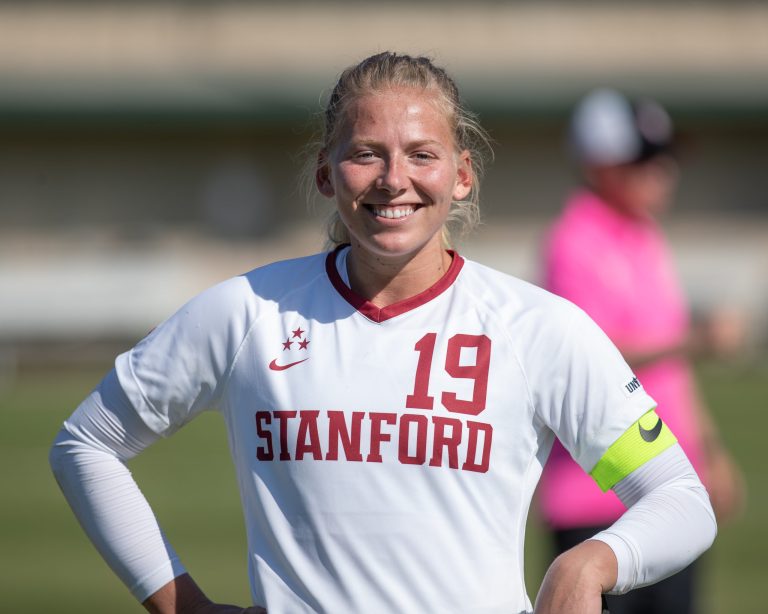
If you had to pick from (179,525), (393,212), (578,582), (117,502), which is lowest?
(179,525)

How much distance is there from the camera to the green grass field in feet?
25.9

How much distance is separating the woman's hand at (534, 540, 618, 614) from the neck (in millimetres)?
681

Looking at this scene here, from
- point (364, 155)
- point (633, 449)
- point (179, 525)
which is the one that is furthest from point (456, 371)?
point (179, 525)

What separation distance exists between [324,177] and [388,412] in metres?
0.59

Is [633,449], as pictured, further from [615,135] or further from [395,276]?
[615,135]

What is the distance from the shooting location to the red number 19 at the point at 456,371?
2754 mm

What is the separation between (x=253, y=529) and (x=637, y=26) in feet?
88.4

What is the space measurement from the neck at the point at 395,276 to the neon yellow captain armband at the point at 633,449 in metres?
0.52

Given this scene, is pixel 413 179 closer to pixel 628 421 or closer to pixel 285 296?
pixel 285 296

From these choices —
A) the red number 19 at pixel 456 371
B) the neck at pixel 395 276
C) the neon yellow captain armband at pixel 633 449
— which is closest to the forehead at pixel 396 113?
the neck at pixel 395 276

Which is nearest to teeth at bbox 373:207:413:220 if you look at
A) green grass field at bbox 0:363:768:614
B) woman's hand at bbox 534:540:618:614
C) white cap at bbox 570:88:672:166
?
woman's hand at bbox 534:540:618:614

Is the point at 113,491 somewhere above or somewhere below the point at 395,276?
below

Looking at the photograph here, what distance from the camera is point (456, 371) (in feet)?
9.10

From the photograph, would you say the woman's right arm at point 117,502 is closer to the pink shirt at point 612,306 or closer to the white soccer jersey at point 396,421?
the white soccer jersey at point 396,421
